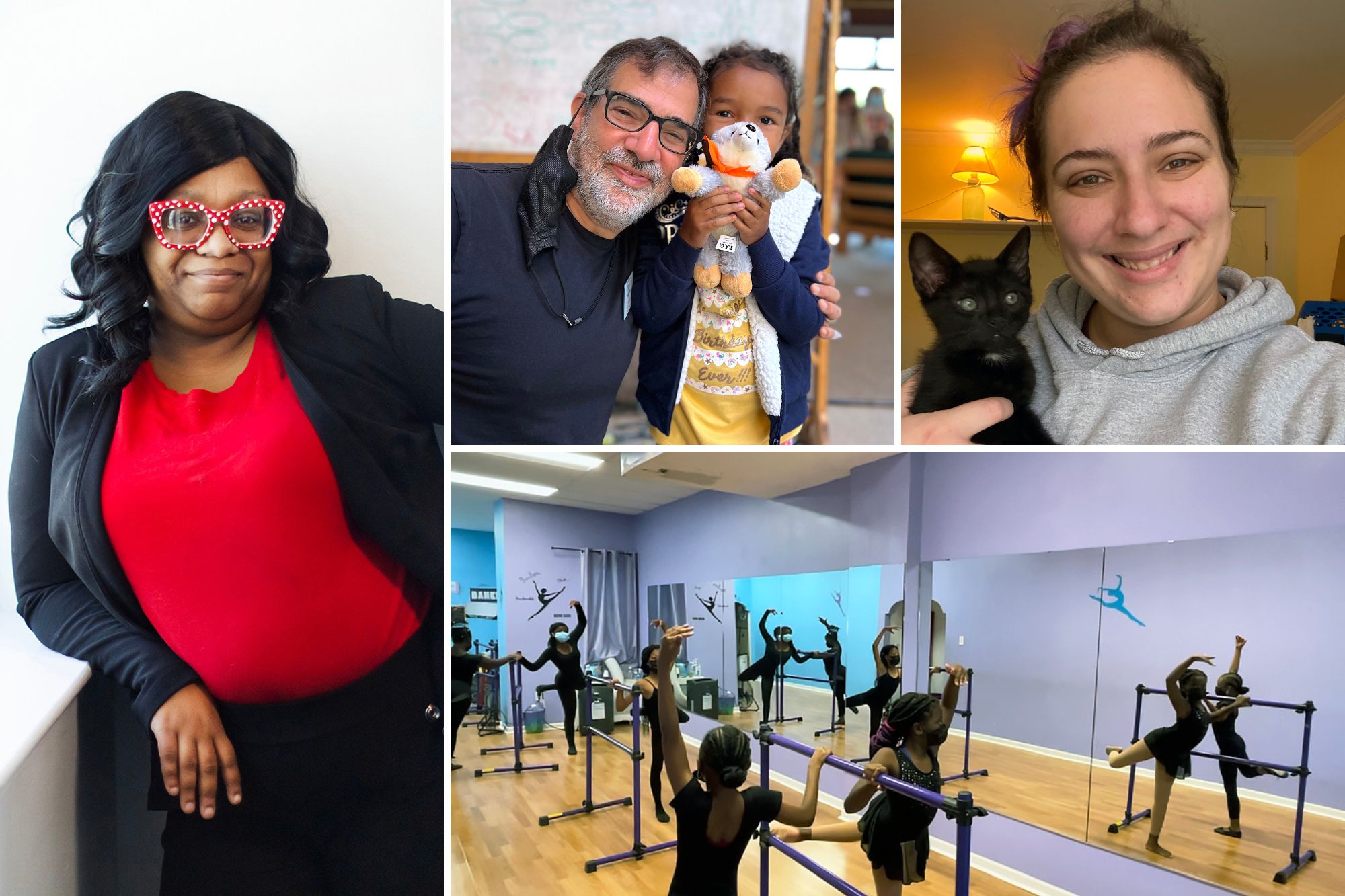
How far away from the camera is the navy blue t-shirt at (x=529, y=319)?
1.46 meters

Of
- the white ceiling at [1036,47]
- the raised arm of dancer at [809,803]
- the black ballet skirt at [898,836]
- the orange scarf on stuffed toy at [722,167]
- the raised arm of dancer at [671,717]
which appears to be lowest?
the black ballet skirt at [898,836]

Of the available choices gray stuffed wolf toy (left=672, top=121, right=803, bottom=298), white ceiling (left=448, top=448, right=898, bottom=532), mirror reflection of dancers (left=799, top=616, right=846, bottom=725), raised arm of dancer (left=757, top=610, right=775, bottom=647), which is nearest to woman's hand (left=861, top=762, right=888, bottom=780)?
mirror reflection of dancers (left=799, top=616, right=846, bottom=725)

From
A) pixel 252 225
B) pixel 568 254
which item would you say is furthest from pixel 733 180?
pixel 252 225

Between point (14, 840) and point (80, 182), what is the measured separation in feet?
3.70

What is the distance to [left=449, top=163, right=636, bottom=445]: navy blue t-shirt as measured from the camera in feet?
4.80

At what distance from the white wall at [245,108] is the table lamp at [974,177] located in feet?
3.30

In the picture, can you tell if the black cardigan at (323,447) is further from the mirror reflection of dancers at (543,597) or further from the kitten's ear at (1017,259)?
the kitten's ear at (1017,259)

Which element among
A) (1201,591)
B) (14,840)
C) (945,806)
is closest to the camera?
(14,840)

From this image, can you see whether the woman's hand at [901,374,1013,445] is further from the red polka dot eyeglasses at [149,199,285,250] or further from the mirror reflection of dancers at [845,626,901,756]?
the red polka dot eyeglasses at [149,199,285,250]

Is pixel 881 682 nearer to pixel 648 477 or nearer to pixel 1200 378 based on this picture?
pixel 648 477

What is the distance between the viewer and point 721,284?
146 cm

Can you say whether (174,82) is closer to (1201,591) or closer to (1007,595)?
(1007,595)

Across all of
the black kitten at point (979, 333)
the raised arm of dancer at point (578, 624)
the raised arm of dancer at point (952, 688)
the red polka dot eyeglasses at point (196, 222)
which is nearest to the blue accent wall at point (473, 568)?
the raised arm of dancer at point (578, 624)

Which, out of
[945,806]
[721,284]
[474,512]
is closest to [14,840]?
[474,512]
